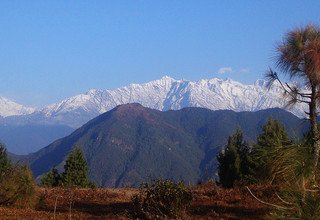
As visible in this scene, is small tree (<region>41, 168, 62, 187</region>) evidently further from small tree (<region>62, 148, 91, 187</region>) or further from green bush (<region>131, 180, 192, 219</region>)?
green bush (<region>131, 180, 192, 219</region>)

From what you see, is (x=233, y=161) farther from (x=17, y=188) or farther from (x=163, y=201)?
(x=163, y=201)

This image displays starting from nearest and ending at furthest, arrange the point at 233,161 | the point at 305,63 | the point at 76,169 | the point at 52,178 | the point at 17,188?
the point at 305,63, the point at 17,188, the point at 76,169, the point at 52,178, the point at 233,161

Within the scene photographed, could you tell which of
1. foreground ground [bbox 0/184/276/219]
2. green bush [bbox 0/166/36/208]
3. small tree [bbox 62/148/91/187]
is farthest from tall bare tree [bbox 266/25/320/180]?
small tree [bbox 62/148/91/187]

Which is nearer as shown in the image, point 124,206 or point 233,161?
point 124,206

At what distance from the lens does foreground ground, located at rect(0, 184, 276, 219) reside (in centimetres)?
1702

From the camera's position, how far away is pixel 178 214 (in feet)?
51.1

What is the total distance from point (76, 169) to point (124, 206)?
25.1 metres

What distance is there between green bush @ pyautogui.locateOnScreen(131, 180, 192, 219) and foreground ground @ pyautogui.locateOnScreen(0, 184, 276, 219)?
17.9 inches

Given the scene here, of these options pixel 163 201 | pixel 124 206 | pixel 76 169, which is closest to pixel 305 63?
pixel 163 201

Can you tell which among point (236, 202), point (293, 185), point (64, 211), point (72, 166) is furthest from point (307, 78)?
point (72, 166)

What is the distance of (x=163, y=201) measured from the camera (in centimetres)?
1602

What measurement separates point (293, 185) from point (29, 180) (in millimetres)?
16437

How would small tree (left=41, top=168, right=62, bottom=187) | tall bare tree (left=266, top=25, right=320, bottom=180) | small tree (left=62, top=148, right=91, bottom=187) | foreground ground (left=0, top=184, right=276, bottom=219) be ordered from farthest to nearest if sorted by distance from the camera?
small tree (left=41, top=168, right=62, bottom=187), small tree (left=62, top=148, right=91, bottom=187), foreground ground (left=0, top=184, right=276, bottom=219), tall bare tree (left=266, top=25, right=320, bottom=180)

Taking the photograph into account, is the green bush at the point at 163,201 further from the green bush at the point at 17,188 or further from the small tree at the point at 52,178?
the small tree at the point at 52,178
